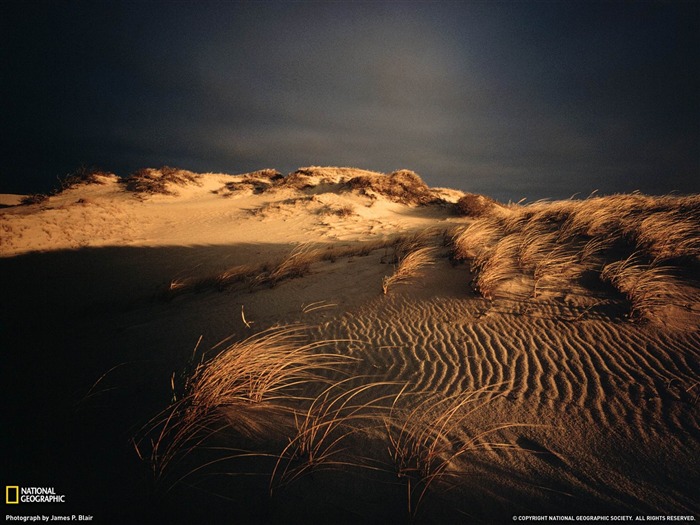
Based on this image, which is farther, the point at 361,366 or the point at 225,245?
the point at 225,245

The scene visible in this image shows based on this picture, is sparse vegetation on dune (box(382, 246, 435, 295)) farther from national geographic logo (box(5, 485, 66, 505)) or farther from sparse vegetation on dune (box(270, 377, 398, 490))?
national geographic logo (box(5, 485, 66, 505))

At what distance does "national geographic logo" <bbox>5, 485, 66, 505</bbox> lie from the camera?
1744 mm

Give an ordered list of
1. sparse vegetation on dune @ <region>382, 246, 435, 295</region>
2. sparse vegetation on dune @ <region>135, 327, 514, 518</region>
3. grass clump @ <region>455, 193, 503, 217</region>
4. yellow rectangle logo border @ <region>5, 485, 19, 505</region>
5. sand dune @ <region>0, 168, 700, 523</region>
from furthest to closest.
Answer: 1. grass clump @ <region>455, 193, 503, 217</region>
2. sparse vegetation on dune @ <region>382, 246, 435, 295</region>
3. sparse vegetation on dune @ <region>135, 327, 514, 518</region>
4. sand dune @ <region>0, 168, 700, 523</region>
5. yellow rectangle logo border @ <region>5, 485, 19, 505</region>

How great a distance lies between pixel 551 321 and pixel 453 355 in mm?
1706

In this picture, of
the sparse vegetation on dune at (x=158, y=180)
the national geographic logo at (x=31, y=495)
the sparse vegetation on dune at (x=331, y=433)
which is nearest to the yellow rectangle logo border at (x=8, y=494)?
the national geographic logo at (x=31, y=495)

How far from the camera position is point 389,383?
9.88 ft

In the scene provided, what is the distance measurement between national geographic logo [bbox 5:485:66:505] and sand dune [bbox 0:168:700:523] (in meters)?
0.07

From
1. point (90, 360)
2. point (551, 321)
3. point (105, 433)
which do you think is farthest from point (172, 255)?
point (551, 321)

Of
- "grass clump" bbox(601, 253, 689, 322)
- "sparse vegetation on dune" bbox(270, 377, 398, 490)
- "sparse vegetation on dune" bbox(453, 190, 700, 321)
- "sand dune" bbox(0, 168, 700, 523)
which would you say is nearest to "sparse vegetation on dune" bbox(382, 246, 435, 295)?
"sand dune" bbox(0, 168, 700, 523)

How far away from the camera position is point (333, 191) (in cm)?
1827

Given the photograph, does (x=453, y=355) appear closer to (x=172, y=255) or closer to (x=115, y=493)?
(x=115, y=493)

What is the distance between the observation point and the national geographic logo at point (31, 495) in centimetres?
174

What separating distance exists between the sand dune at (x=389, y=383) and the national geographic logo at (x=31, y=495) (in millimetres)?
68

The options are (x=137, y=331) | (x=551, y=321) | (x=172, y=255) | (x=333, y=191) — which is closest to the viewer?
(x=551, y=321)
